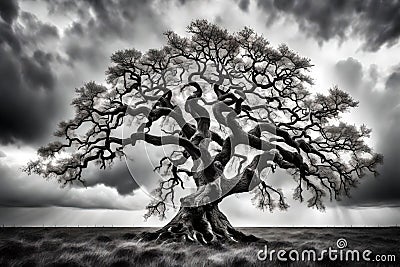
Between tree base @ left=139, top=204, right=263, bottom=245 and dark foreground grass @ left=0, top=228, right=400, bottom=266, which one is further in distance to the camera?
tree base @ left=139, top=204, right=263, bottom=245

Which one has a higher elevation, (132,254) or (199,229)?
(199,229)

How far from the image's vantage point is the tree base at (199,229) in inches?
599

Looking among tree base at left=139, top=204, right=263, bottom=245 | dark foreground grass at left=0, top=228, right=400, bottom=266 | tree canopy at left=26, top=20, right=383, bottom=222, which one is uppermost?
tree canopy at left=26, top=20, right=383, bottom=222

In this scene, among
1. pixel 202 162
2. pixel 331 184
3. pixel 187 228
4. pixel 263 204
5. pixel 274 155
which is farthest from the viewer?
pixel 263 204

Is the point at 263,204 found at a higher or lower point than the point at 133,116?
lower

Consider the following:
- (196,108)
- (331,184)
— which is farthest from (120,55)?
(331,184)

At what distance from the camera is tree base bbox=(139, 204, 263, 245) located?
15.2 metres

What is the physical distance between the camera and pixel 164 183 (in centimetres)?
2094

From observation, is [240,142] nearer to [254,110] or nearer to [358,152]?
[254,110]

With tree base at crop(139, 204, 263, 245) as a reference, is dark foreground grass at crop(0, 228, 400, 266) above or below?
below

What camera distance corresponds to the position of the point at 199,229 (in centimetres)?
1579

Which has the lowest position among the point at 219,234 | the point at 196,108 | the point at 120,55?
the point at 219,234

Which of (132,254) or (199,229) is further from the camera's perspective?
(199,229)

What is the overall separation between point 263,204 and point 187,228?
796 cm
